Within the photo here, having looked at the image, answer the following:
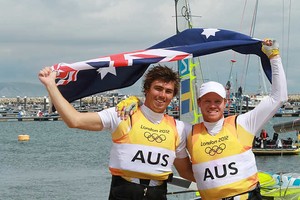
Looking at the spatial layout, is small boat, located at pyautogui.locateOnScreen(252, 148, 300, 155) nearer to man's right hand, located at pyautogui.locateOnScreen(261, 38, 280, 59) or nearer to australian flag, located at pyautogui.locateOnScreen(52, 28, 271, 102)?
australian flag, located at pyautogui.locateOnScreen(52, 28, 271, 102)

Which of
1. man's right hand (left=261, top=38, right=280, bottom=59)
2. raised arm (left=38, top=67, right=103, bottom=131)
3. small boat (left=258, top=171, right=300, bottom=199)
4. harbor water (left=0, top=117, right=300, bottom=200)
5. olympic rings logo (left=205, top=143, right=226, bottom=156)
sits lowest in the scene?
harbor water (left=0, top=117, right=300, bottom=200)

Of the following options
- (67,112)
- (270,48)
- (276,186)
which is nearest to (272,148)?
(276,186)

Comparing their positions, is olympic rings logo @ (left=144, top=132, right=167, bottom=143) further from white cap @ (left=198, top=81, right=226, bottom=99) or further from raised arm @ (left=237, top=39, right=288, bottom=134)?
raised arm @ (left=237, top=39, right=288, bottom=134)

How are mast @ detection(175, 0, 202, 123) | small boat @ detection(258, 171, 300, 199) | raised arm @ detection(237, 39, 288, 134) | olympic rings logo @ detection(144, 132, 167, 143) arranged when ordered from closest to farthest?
olympic rings logo @ detection(144, 132, 167, 143) < raised arm @ detection(237, 39, 288, 134) < small boat @ detection(258, 171, 300, 199) < mast @ detection(175, 0, 202, 123)

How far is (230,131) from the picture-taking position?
216 inches

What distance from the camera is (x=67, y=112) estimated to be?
17.0 ft

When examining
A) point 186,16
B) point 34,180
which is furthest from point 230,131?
point 34,180

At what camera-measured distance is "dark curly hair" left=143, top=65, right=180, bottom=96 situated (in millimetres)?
5414

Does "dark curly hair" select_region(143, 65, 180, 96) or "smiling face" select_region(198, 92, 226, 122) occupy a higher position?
"dark curly hair" select_region(143, 65, 180, 96)

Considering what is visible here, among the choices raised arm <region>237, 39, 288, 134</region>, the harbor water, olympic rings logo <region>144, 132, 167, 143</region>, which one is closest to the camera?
olympic rings logo <region>144, 132, 167, 143</region>

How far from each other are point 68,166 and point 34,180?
665 cm

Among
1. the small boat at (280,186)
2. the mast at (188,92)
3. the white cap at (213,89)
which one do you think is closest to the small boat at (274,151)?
the mast at (188,92)

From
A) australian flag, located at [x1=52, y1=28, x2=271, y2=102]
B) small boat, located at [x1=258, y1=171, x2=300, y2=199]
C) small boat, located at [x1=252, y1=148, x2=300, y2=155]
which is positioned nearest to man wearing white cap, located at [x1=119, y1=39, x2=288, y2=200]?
australian flag, located at [x1=52, y1=28, x2=271, y2=102]

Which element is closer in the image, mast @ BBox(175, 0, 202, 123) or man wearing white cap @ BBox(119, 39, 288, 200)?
man wearing white cap @ BBox(119, 39, 288, 200)
